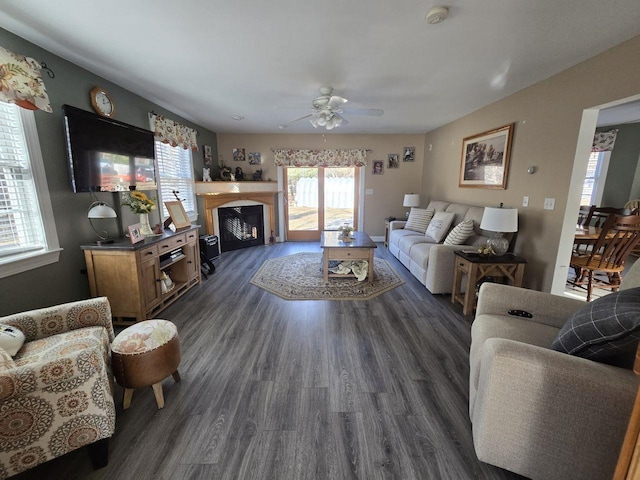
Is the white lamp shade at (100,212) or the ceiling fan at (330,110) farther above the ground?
the ceiling fan at (330,110)

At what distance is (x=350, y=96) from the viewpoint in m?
3.29

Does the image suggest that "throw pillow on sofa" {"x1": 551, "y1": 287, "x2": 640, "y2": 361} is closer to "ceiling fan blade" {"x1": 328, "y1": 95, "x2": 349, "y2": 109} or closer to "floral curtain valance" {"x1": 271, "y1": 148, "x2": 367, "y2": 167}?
"ceiling fan blade" {"x1": 328, "y1": 95, "x2": 349, "y2": 109}

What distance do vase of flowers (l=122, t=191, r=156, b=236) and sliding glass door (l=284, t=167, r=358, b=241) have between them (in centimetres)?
346

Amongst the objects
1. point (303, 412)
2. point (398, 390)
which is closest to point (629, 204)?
point (398, 390)

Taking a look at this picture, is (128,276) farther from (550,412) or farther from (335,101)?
(550,412)

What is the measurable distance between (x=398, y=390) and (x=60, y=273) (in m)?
2.98

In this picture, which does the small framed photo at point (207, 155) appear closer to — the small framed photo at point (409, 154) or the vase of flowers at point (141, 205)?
the vase of flowers at point (141, 205)

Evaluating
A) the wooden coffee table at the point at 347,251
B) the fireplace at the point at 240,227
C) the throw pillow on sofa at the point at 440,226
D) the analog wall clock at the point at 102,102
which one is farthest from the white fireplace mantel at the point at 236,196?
the throw pillow on sofa at the point at 440,226

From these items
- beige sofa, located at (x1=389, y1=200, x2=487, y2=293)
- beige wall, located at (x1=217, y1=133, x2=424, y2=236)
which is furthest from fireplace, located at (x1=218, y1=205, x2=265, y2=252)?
beige sofa, located at (x1=389, y1=200, x2=487, y2=293)

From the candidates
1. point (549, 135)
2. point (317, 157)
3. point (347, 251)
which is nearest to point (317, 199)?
point (317, 157)

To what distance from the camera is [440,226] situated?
4.09 metres

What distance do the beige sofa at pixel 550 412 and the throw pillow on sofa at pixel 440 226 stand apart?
306 cm

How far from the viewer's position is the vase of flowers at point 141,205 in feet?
9.13

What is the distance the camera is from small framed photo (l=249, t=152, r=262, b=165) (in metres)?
5.79
